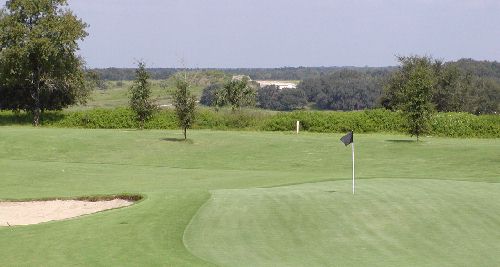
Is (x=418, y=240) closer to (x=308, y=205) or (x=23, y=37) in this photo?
(x=308, y=205)

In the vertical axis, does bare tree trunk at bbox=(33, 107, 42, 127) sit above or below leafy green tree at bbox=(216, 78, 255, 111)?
below

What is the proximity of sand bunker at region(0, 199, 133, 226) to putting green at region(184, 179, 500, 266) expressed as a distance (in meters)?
3.61

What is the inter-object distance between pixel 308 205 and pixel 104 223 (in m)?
4.98

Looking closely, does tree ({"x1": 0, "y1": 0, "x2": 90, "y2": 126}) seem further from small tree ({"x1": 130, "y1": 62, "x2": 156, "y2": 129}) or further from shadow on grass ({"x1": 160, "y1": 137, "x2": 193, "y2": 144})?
shadow on grass ({"x1": 160, "y1": 137, "x2": 193, "y2": 144})

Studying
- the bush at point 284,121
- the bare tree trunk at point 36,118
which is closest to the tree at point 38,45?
the bare tree trunk at point 36,118

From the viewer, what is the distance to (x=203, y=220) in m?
16.1

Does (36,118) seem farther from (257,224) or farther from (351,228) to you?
(351,228)

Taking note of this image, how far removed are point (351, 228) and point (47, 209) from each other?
33.1ft

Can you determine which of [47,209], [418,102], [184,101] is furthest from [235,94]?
[47,209]

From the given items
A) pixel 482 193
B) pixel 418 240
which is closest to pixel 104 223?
pixel 418 240

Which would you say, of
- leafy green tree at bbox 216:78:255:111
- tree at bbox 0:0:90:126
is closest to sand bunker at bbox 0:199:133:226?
tree at bbox 0:0:90:126

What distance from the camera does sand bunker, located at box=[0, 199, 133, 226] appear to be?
19594 mm

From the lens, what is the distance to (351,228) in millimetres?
14852

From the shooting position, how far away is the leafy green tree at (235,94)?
78.5m
